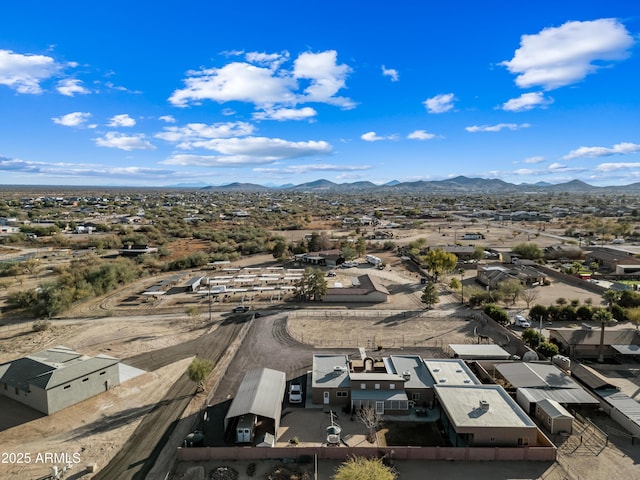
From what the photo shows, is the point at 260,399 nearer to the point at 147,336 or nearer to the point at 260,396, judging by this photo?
the point at 260,396

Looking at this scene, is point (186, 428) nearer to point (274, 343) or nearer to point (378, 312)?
point (274, 343)

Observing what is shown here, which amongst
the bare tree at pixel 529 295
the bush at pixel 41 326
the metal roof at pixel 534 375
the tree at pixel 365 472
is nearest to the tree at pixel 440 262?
the bare tree at pixel 529 295

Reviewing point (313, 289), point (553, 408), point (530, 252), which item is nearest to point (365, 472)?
point (553, 408)

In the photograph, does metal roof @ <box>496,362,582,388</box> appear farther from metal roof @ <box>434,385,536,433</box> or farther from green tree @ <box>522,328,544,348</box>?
green tree @ <box>522,328,544,348</box>

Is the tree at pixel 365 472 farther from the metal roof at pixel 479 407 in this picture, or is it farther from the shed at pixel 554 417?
the shed at pixel 554 417

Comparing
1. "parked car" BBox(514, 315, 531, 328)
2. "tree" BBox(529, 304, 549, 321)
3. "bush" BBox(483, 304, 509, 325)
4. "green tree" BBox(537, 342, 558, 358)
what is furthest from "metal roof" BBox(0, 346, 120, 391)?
"tree" BBox(529, 304, 549, 321)

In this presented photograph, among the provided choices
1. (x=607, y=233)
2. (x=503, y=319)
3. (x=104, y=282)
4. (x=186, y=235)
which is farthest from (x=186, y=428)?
(x=607, y=233)
